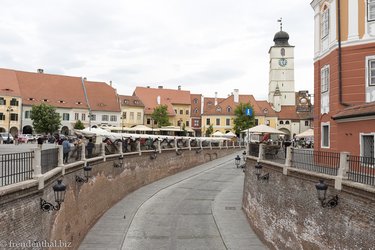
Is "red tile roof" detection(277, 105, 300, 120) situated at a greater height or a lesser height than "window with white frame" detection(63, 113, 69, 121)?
greater

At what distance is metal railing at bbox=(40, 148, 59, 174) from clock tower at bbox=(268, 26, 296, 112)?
87.5 m

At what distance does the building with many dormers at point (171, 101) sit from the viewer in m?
87.1

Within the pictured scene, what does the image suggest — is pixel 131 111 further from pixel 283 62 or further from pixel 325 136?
pixel 325 136

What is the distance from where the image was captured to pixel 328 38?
21.3 meters

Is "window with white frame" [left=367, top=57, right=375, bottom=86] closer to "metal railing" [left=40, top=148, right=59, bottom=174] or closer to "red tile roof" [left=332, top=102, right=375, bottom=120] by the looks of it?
"red tile roof" [left=332, top=102, right=375, bottom=120]

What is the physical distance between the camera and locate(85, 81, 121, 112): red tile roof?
74500 millimetres

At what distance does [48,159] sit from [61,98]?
60.6 m

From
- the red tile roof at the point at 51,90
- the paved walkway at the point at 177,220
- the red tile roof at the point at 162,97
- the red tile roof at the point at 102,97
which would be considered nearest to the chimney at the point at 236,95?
the red tile roof at the point at 162,97

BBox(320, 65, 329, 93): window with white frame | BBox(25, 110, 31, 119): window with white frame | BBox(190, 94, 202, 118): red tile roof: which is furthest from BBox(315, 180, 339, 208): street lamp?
BBox(190, 94, 202, 118): red tile roof

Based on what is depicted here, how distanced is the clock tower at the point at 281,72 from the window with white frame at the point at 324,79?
77.0 m

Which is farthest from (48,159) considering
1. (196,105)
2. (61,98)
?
(196,105)

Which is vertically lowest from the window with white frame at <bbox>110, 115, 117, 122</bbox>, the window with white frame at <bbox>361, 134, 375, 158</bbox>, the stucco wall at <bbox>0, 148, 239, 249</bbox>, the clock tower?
the stucco wall at <bbox>0, 148, 239, 249</bbox>

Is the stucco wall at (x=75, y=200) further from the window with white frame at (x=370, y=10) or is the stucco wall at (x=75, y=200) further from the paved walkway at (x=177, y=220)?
the window with white frame at (x=370, y=10)

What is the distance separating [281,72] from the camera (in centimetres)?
9900
